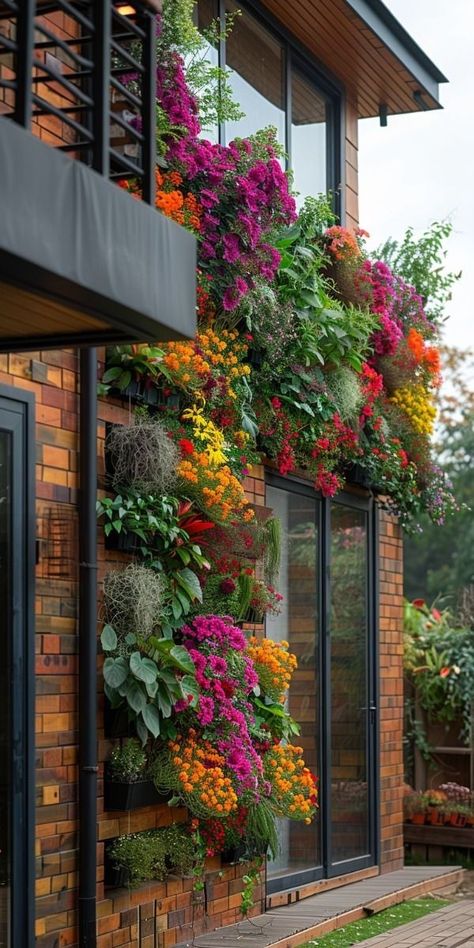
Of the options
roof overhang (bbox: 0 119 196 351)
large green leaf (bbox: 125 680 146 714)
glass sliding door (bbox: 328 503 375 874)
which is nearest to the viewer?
roof overhang (bbox: 0 119 196 351)

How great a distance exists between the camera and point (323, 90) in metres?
9.61

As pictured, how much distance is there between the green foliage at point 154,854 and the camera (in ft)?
19.6

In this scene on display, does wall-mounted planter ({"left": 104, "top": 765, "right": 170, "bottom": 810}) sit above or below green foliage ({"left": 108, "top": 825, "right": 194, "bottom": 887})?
above

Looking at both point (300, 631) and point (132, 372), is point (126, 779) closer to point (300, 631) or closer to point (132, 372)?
point (132, 372)

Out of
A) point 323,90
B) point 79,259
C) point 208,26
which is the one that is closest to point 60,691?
point 79,259

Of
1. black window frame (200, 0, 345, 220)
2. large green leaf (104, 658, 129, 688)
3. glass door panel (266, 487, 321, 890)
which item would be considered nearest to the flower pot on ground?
glass door panel (266, 487, 321, 890)

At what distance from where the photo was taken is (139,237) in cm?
439

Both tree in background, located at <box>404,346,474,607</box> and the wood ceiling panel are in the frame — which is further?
tree in background, located at <box>404,346,474,607</box>

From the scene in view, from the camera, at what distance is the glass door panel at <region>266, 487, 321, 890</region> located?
8180 millimetres

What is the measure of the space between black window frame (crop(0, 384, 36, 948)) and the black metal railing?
109 centimetres

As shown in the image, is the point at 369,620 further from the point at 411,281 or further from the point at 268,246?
the point at 268,246

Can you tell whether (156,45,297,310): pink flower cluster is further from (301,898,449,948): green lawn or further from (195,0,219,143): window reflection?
(301,898,449,948): green lawn

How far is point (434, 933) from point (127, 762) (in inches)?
97.2

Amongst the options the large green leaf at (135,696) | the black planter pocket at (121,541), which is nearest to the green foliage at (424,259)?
the black planter pocket at (121,541)
